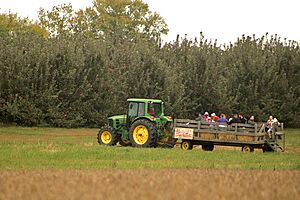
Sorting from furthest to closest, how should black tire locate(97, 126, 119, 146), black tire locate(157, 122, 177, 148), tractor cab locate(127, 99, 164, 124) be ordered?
black tire locate(97, 126, 119, 146) < black tire locate(157, 122, 177, 148) < tractor cab locate(127, 99, 164, 124)

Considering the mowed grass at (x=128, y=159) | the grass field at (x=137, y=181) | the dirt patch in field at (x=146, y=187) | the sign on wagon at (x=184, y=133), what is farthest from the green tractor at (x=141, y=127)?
the dirt patch in field at (x=146, y=187)

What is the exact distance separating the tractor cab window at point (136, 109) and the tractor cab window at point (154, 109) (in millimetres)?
314

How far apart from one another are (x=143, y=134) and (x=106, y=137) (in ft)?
7.39

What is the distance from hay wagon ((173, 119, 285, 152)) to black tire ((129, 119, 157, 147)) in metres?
1.49

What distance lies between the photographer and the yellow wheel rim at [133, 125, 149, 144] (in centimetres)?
3003

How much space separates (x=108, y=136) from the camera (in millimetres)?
31516

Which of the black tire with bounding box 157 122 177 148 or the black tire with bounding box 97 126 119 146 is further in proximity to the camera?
the black tire with bounding box 97 126 119 146

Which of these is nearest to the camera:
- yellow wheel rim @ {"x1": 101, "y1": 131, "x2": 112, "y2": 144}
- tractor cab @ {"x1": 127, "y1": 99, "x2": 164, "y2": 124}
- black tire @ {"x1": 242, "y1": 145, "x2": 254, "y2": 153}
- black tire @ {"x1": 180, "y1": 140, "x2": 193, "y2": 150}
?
black tire @ {"x1": 242, "y1": 145, "x2": 254, "y2": 153}

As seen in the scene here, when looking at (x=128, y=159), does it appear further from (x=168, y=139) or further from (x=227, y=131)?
(x=227, y=131)

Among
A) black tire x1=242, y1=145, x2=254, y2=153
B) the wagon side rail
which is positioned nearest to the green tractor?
the wagon side rail

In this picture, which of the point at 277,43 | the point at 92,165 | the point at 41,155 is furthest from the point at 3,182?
the point at 277,43

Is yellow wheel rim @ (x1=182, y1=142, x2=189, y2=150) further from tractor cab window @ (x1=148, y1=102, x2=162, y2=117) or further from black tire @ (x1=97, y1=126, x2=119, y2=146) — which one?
black tire @ (x1=97, y1=126, x2=119, y2=146)

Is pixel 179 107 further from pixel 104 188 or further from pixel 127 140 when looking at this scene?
pixel 104 188

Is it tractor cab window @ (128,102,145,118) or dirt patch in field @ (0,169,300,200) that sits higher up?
tractor cab window @ (128,102,145,118)
